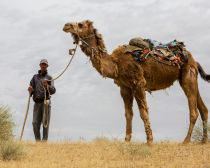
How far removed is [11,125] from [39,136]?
1.00 m

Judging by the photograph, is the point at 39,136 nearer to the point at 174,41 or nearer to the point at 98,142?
the point at 98,142

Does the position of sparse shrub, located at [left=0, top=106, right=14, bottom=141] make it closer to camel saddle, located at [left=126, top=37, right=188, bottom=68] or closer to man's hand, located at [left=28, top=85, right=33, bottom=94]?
man's hand, located at [left=28, top=85, right=33, bottom=94]

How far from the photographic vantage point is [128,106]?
51.7ft

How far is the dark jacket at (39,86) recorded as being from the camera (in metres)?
17.6

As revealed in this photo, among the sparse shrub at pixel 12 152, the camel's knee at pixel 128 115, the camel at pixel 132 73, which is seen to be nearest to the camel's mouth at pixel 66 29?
the camel at pixel 132 73

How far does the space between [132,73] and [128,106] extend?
53.5 inches

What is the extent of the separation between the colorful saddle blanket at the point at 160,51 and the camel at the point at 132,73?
6.0 inches

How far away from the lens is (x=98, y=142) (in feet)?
52.3

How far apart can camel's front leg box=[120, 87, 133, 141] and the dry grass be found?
21.6 inches

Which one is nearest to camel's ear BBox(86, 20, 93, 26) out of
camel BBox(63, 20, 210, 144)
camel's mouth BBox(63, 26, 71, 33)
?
camel BBox(63, 20, 210, 144)

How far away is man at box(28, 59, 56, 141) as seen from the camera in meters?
17.6

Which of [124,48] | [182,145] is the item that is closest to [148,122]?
[182,145]

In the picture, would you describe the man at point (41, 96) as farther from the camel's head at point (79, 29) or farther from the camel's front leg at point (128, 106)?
the camel's head at point (79, 29)

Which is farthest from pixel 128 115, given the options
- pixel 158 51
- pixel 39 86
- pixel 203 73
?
pixel 39 86
